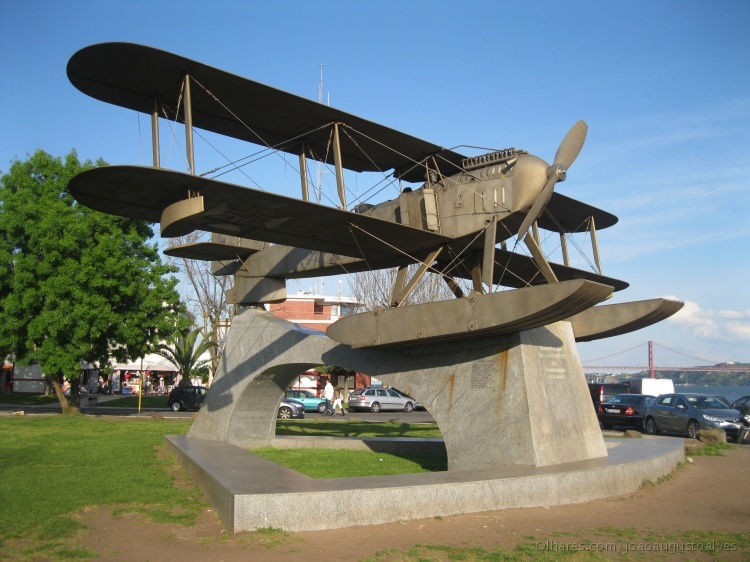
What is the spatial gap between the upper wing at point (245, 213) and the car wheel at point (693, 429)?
12.8 meters

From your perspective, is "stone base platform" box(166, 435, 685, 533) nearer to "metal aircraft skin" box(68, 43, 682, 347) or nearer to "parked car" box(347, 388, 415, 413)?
"metal aircraft skin" box(68, 43, 682, 347)

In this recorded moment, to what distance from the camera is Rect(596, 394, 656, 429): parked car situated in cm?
2450

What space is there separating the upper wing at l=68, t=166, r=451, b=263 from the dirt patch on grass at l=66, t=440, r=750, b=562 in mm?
4476

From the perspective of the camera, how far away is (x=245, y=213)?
11375 mm

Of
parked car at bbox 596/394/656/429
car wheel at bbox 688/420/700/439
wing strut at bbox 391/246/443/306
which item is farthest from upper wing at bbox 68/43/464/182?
parked car at bbox 596/394/656/429

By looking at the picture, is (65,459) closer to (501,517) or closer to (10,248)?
(501,517)

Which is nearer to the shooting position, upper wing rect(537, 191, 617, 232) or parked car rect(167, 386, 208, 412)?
upper wing rect(537, 191, 617, 232)

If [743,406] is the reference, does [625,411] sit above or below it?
below

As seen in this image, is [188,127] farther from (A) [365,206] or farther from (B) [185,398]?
(B) [185,398]

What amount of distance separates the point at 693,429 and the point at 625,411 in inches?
128

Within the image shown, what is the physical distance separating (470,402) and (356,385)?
148ft

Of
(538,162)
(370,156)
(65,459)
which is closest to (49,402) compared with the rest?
(65,459)

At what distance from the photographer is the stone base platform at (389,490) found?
27.4 feet

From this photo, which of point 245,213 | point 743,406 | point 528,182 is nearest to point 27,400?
point 245,213
